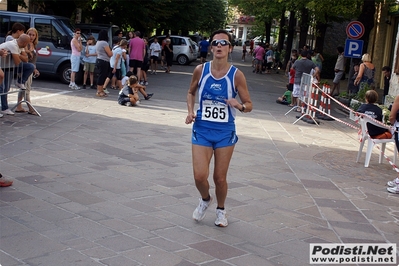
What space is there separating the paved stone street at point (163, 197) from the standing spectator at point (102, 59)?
3876 millimetres

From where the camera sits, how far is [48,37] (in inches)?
740

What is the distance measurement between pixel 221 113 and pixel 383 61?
26.2 metres

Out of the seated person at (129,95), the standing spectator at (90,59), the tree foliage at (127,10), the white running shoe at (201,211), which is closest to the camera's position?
the white running shoe at (201,211)

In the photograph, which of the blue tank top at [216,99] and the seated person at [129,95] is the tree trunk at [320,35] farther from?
the blue tank top at [216,99]

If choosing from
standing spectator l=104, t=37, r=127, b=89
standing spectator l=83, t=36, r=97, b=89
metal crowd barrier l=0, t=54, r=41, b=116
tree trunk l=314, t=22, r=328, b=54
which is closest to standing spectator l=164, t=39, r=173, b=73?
tree trunk l=314, t=22, r=328, b=54

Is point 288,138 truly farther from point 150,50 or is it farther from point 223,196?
point 150,50

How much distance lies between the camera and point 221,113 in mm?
5574

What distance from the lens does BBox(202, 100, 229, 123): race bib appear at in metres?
5.57

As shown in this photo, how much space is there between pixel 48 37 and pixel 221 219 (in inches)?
569

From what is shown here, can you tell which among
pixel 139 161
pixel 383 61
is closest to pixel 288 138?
pixel 139 161

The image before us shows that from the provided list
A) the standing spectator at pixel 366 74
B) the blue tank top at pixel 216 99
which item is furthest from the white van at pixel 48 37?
the blue tank top at pixel 216 99

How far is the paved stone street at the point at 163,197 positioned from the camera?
504 cm

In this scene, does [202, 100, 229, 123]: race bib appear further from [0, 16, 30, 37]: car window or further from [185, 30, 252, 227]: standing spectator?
[0, 16, 30, 37]: car window

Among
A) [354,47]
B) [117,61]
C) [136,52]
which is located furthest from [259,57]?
[117,61]
